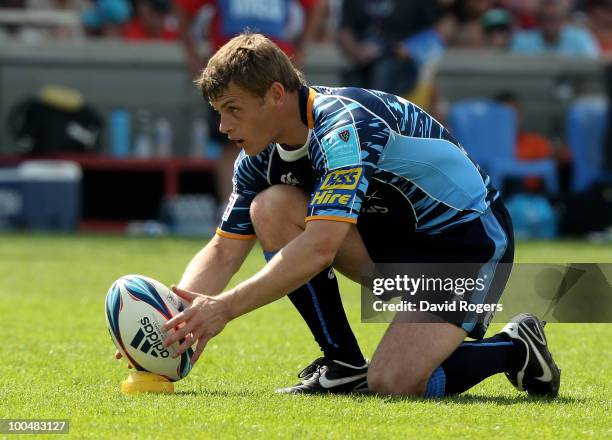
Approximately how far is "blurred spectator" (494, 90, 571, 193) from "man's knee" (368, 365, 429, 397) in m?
9.05

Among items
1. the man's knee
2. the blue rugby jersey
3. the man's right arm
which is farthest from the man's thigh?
the man's right arm

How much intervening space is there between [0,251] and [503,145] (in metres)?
5.56

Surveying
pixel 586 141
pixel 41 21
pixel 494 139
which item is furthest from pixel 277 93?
pixel 586 141

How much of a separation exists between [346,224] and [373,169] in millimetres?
255

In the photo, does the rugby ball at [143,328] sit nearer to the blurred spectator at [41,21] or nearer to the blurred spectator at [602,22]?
the blurred spectator at [41,21]

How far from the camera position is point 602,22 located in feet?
51.2

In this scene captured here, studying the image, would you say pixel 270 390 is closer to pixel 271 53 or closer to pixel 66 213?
pixel 271 53

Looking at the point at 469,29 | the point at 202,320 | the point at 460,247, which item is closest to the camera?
the point at 202,320

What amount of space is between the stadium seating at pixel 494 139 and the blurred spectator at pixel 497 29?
1.78 metres

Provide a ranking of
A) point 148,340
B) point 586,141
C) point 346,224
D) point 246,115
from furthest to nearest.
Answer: point 586,141 < point 148,340 < point 246,115 < point 346,224

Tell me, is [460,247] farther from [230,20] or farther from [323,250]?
[230,20]

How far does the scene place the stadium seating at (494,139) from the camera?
44.2 ft

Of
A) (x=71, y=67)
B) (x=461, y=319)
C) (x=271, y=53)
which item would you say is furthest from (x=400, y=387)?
(x=71, y=67)

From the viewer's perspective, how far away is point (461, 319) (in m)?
4.75
